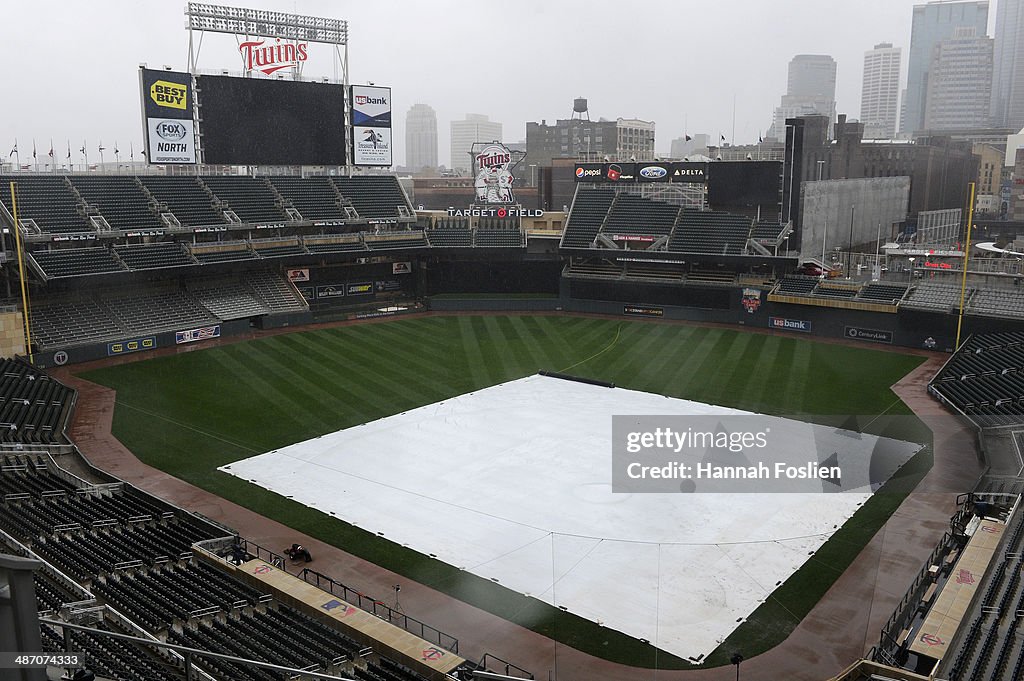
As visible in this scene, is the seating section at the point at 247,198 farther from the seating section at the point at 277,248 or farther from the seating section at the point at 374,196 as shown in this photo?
the seating section at the point at 374,196

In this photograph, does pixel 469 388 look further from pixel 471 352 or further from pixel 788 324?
pixel 788 324

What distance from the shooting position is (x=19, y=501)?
19906 mm

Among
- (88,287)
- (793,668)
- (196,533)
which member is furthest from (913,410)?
(88,287)

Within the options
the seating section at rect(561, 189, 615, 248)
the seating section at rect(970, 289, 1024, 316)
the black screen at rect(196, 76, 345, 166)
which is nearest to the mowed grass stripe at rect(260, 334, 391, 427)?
the black screen at rect(196, 76, 345, 166)

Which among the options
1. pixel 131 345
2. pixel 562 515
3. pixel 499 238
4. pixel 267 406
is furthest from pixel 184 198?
pixel 562 515

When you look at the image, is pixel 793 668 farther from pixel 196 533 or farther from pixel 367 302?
pixel 367 302

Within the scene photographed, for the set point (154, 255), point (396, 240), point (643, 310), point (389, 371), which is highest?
point (396, 240)

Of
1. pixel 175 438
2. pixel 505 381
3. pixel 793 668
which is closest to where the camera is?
pixel 793 668

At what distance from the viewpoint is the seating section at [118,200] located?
45500mm

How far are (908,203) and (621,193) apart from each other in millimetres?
31897

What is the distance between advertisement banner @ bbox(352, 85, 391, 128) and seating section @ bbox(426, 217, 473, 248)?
26.4 feet

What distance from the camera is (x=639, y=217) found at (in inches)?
2158

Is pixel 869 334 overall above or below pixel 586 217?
below

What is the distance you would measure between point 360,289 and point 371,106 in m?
12.7
